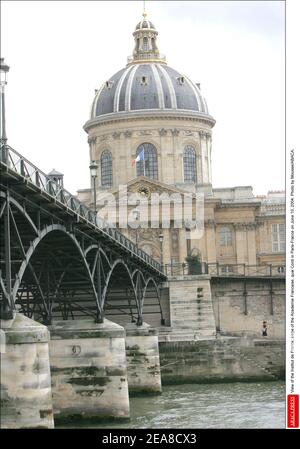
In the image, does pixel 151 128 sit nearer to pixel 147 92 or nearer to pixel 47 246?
pixel 147 92

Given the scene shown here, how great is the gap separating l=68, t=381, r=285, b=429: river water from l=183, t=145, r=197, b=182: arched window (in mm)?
44429

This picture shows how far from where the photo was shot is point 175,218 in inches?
3307

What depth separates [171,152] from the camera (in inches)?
3696

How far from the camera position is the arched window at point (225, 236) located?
3425 inches

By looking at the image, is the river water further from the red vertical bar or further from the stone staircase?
the stone staircase

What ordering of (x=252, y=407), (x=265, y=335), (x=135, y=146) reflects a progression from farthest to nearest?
(x=135, y=146)
(x=265, y=335)
(x=252, y=407)

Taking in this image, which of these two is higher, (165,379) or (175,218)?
(175,218)

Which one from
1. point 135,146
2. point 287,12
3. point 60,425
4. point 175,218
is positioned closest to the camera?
point 287,12

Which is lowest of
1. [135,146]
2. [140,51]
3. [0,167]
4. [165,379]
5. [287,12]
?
[165,379]

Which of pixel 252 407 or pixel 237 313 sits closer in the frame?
pixel 252 407

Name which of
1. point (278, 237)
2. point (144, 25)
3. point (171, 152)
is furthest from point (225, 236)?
point (144, 25)

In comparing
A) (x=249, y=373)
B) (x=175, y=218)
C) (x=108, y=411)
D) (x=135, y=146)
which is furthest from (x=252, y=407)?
(x=135, y=146)
